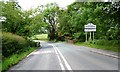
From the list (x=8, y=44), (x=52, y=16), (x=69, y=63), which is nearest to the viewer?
(x=69, y=63)

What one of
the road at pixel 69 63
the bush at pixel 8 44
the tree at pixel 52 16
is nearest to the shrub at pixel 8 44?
the bush at pixel 8 44

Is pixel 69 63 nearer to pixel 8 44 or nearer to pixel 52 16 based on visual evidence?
pixel 8 44

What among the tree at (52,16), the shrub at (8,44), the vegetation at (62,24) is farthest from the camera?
the tree at (52,16)

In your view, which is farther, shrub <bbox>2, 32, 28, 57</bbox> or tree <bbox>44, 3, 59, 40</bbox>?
tree <bbox>44, 3, 59, 40</bbox>

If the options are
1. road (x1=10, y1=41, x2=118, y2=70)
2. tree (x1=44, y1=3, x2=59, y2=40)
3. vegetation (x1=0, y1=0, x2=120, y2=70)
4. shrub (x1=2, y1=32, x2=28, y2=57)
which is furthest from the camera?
tree (x1=44, y1=3, x2=59, y2=40)

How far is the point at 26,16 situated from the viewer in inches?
2111

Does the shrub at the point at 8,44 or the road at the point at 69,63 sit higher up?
the shrub at the point at 8,44

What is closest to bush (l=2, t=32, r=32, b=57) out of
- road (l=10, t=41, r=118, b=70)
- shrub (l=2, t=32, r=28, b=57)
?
shrub (l=2, t=32, r=28, b=57)

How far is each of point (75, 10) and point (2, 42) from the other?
5217 centimetres

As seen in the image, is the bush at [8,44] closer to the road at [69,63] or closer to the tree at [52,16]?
the road at [69,63]

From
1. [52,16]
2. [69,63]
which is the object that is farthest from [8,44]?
[52,16]

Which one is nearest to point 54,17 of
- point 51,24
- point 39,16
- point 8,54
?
point 51,24

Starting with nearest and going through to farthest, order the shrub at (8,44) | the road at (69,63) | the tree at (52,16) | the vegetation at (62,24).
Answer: the road at (69,63) → the shrub at (8,44) → the vegetation at (62,24) → the tree at (52,16)

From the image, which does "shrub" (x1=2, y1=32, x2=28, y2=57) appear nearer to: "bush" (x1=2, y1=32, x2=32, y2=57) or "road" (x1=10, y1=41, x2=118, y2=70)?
"bush" (x1=2, y1=32, x2=32, y2=57)
